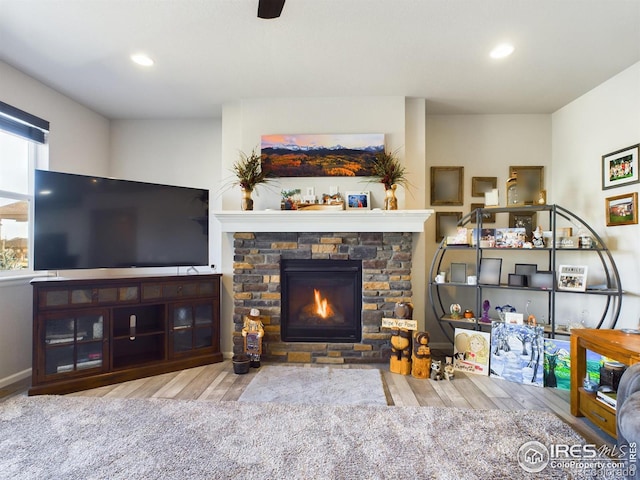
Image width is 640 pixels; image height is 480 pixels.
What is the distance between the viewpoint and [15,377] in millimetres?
2699

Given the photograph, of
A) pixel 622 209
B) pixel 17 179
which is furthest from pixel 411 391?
pixel 17 179

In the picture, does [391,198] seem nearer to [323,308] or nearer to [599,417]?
[323,308]

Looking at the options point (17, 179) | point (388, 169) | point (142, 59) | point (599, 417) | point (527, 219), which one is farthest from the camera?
point (527, 219)

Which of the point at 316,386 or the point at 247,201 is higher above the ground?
the point at 247,201

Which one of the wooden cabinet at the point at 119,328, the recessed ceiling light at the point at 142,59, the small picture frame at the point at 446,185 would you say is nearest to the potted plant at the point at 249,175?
the wooden cabinet at the point at 119,328

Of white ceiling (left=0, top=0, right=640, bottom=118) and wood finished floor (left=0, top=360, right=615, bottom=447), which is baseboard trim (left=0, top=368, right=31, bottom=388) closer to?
wood finished floor (left=0, top=360, right=615, bottom=447)

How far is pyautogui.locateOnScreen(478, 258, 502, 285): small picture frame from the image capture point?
10.0ft

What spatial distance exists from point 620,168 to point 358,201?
2.22m

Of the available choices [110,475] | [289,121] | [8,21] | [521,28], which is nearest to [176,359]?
[110,475]

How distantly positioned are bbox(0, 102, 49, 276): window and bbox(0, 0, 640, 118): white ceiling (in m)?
0.46

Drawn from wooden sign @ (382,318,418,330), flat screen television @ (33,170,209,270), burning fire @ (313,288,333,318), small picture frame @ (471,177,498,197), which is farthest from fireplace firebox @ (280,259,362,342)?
small picture frame @ (471,177,498,197)

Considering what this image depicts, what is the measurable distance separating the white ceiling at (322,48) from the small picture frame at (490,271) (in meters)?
1.62

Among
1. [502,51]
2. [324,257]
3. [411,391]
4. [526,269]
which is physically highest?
[502,51]

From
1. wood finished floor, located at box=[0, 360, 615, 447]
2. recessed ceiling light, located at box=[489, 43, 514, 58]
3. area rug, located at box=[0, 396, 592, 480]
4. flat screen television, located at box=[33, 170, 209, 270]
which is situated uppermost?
recessed ceiling light, located at box=[489, 43, 514, 58]
